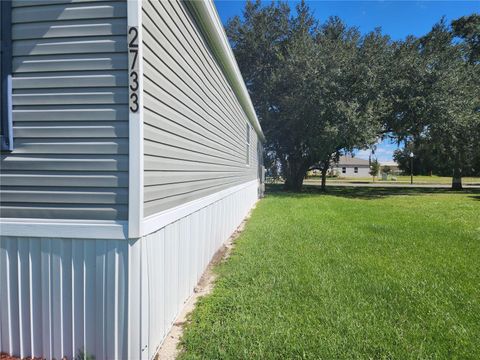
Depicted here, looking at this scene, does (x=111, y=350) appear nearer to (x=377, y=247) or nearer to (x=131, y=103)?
(x=131, y=103)

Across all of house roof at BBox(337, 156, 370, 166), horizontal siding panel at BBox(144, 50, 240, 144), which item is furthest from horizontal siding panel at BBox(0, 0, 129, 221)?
house roof at BBox(337, 156, 370, 166)

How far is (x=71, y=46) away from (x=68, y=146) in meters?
0.71

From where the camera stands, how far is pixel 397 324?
9.58 ft

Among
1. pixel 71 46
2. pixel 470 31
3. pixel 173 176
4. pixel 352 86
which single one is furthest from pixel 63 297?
pixel 470 31

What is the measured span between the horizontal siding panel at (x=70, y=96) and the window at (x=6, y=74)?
0.06 metres

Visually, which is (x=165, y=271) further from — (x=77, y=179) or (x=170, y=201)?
(x=77, y=179)

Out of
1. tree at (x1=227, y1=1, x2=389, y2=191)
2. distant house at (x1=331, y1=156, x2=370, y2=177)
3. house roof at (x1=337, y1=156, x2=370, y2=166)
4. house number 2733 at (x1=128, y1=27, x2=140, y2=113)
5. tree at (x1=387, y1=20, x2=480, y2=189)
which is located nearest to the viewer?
house number 2733 at (x1=128, y1=27, x2=140, y2=113)

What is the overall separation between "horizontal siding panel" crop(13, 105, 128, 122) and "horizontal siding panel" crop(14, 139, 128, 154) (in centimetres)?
16

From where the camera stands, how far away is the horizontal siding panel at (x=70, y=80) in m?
2.30

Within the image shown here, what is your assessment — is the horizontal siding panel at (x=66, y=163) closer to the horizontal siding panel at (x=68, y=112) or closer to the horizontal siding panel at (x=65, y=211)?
the horizontal siding panel at (x=68, y=112)

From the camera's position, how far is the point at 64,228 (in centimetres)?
232

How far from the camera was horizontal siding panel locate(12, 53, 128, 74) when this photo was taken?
2301mm

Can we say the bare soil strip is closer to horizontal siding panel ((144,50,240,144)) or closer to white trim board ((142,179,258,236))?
white trim board ((142,179,258,236))

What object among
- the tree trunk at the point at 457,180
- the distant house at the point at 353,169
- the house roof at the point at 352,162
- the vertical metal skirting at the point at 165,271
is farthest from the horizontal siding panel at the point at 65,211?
the house roof at the point at 352,162
